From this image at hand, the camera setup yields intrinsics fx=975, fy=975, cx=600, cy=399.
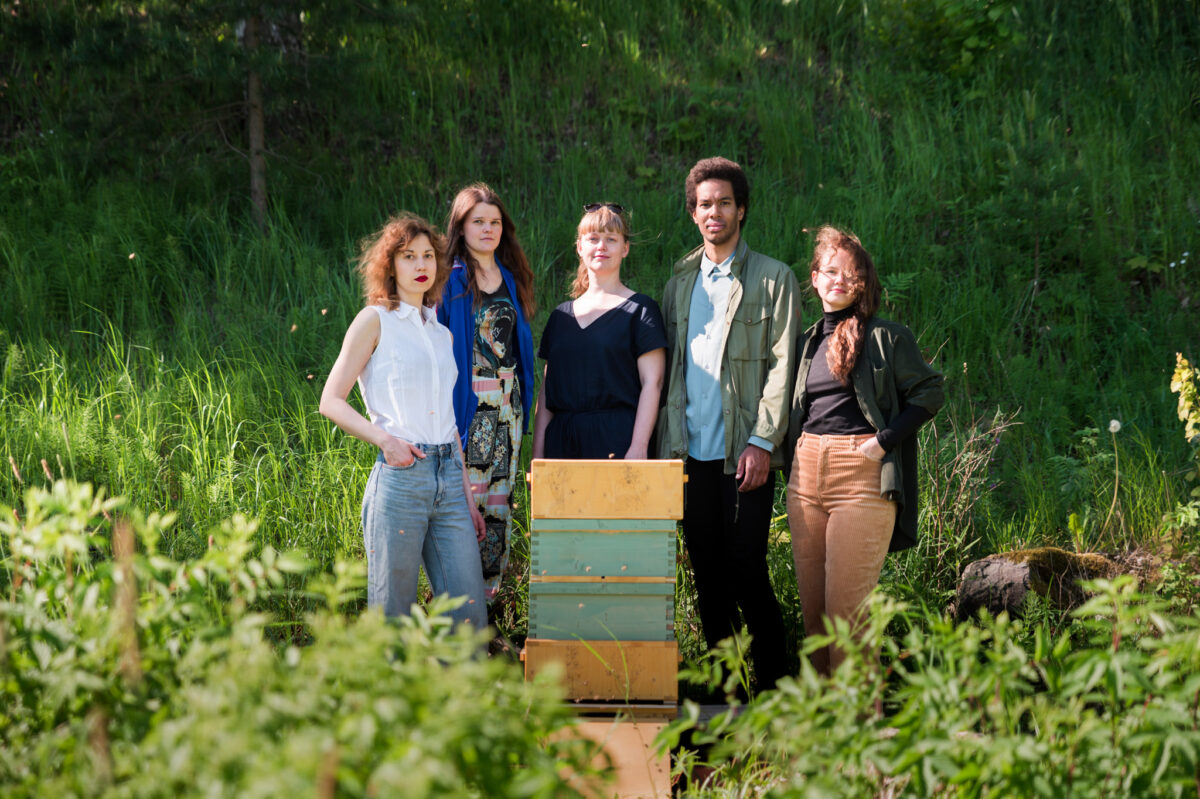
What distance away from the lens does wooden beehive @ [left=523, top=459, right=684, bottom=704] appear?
10.7ft

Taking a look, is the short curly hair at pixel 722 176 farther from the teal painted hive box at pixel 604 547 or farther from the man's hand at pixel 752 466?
the teal painted hive box at pixel 604 547

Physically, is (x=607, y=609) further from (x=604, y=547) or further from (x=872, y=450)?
(x=872, y=450)

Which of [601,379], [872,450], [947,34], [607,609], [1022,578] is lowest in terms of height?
[1022,578]

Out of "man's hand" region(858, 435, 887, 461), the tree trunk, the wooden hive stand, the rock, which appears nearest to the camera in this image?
the wooden hive stand

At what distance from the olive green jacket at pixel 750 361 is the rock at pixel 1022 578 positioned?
141cm

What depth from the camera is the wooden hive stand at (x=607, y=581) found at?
129 inches

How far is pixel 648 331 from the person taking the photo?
3906mm

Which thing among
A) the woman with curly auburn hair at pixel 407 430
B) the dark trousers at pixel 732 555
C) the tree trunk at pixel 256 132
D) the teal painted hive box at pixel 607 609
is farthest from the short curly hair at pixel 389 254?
the tree trunk at pixel 256 132

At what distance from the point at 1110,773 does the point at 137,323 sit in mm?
6586

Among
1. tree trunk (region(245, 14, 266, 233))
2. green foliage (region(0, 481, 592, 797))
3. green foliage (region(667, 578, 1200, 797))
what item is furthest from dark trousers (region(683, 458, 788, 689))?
tree trunk (region(245, 14, 266, 233))

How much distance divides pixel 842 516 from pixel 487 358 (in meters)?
1.53

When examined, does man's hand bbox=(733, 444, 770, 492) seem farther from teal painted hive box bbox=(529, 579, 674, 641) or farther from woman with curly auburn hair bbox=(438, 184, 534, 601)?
woman with curly auburn hair bbox=(438, 184, 534, 601)

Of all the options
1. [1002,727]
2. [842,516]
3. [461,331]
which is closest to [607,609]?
[842,516]

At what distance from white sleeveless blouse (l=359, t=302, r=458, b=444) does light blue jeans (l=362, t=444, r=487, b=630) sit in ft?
0.29
